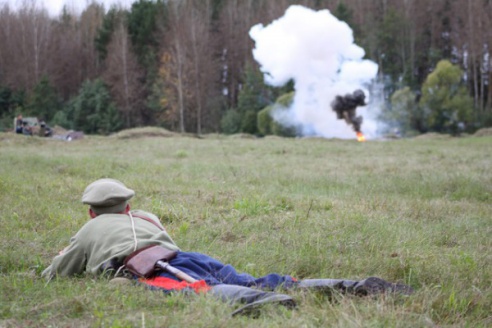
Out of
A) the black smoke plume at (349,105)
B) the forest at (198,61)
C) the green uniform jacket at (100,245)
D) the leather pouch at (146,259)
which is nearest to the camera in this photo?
the leather pouch at (146,259)

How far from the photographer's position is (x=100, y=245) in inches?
188

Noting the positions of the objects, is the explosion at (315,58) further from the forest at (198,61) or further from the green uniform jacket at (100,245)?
the green uniform jacket at (100,245)

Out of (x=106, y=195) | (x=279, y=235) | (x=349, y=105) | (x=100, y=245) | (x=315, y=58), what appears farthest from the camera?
(x=349, y=105)

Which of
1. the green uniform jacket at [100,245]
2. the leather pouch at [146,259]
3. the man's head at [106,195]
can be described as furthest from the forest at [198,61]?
the leather pouch at [146,259]

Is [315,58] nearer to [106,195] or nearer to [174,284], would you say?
[106,195]

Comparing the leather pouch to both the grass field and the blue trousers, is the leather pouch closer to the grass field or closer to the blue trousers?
the blue trousers

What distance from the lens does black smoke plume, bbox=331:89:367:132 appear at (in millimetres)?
30375

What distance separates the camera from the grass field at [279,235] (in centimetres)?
377

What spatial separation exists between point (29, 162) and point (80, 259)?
31.2ft

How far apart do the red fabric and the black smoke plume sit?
2702cm

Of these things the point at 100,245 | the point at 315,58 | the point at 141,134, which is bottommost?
the point at 100,245

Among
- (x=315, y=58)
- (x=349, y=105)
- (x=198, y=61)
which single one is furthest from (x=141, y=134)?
(x=198, y=61)

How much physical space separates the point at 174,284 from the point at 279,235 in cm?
231

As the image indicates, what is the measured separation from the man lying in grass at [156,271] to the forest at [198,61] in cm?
3972
